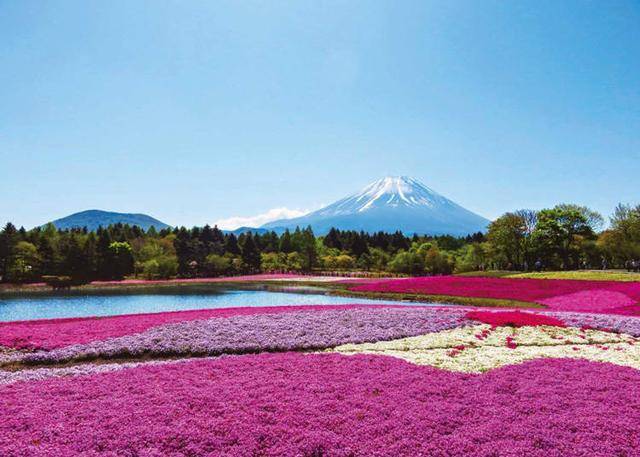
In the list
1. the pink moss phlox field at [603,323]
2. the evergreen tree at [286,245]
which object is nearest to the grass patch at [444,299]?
the pink moss phlox field at [603,323]

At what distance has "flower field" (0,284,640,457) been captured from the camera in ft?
27.0

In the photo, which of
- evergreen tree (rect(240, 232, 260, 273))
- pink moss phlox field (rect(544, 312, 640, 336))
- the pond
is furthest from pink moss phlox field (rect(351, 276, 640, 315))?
evergreen tree (rect(240, 232, 260, 273))

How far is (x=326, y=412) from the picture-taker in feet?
31.5

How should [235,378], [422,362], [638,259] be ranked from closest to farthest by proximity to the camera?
[235,378] < [422,362] < [638,259]

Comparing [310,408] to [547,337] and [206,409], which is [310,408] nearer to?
[206,409]

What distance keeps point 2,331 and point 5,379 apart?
28.1 feet

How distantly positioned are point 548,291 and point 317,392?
3528 centimetres

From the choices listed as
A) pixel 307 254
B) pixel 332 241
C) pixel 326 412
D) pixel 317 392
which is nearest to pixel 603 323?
pixel 317 392

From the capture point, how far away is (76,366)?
14328 mm

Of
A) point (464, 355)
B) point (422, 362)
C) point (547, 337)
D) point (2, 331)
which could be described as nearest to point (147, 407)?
point (422, 362)

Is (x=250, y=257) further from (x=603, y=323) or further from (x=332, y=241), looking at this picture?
(x=603, y=323)

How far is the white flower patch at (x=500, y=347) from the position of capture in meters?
14.6

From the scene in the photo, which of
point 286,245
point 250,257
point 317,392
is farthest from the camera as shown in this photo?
point 286,245

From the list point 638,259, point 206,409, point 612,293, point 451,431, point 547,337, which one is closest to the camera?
point 451,431
